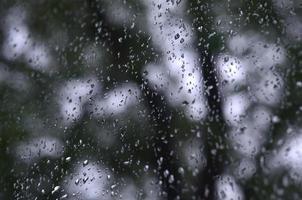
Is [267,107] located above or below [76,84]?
above

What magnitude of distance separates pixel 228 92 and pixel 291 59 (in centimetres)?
12

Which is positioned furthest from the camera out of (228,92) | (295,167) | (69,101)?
(69,101)

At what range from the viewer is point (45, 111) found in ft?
3.57

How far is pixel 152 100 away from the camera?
3.04ft

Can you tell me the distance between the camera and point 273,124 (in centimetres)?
73

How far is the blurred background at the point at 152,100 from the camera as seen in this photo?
74cm

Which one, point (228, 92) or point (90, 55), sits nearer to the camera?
point (228, 92)

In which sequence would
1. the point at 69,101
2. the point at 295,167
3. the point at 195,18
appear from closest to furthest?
the point at 295,167
the point at 195,18
the point at 69,101

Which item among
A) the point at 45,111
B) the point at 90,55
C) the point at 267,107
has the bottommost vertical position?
the point at 45,111

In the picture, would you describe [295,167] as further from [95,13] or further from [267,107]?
[95,13]

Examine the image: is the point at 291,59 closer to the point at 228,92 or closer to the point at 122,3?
the point at 228,92

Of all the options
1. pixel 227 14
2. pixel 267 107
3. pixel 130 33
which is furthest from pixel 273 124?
pixel 130 33

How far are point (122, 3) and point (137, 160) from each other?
38cm

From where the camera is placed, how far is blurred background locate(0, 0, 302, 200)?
743 mm
